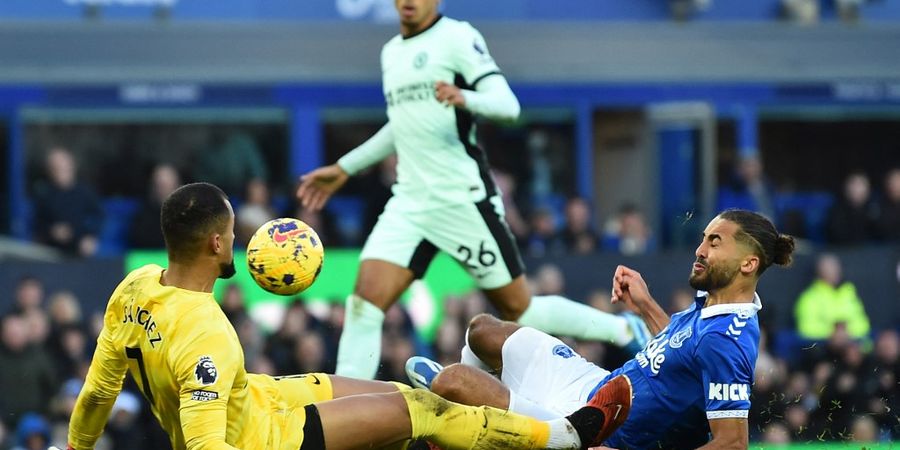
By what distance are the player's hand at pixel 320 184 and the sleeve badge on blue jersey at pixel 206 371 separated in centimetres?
349

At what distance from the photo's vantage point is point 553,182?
18.9 meters

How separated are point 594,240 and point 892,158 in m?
6.05

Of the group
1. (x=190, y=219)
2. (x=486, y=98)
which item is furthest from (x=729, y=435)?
(x=486, y=98)

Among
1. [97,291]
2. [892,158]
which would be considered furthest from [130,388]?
[892,158]

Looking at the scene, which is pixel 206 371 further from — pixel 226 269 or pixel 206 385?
pixel 226 269

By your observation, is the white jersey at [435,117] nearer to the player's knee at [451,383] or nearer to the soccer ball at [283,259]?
the player's knee at [451,383]

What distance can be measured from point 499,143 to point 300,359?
6114 millimetres

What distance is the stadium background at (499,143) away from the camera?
14.1 metres

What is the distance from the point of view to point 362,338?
927 centimetres

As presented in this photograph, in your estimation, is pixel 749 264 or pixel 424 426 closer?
pixel 424 426

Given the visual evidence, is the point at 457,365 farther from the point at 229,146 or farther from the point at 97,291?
the point at 229,146

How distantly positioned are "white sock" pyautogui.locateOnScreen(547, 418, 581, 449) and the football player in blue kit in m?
0.30

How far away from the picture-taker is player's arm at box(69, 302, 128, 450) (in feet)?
22.4

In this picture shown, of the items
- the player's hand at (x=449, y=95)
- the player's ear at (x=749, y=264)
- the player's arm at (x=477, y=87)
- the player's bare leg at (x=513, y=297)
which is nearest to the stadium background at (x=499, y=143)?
the player's bare leg at (x=513, y=297)
